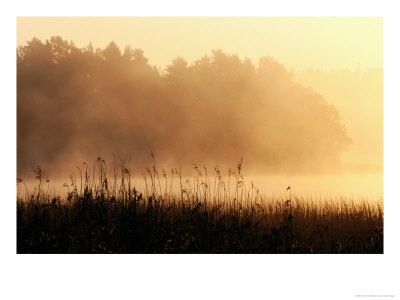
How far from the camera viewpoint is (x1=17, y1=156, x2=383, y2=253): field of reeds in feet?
18.8

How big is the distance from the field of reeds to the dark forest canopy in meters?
0.18

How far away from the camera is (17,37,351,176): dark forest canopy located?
19.0ft

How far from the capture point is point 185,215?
580cm

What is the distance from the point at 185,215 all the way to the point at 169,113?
101 cm

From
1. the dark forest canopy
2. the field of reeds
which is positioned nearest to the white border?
the field of reeds

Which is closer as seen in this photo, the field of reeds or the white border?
the white border

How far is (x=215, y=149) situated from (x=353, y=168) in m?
1.35

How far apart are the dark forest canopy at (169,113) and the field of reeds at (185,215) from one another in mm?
185

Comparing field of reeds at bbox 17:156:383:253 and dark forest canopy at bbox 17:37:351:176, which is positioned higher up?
dark forest canopy at bbox 17:37:351:176

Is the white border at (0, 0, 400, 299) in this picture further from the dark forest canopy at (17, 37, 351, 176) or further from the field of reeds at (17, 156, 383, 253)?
the dark forest canopy at (17, 37, 351, 176)
